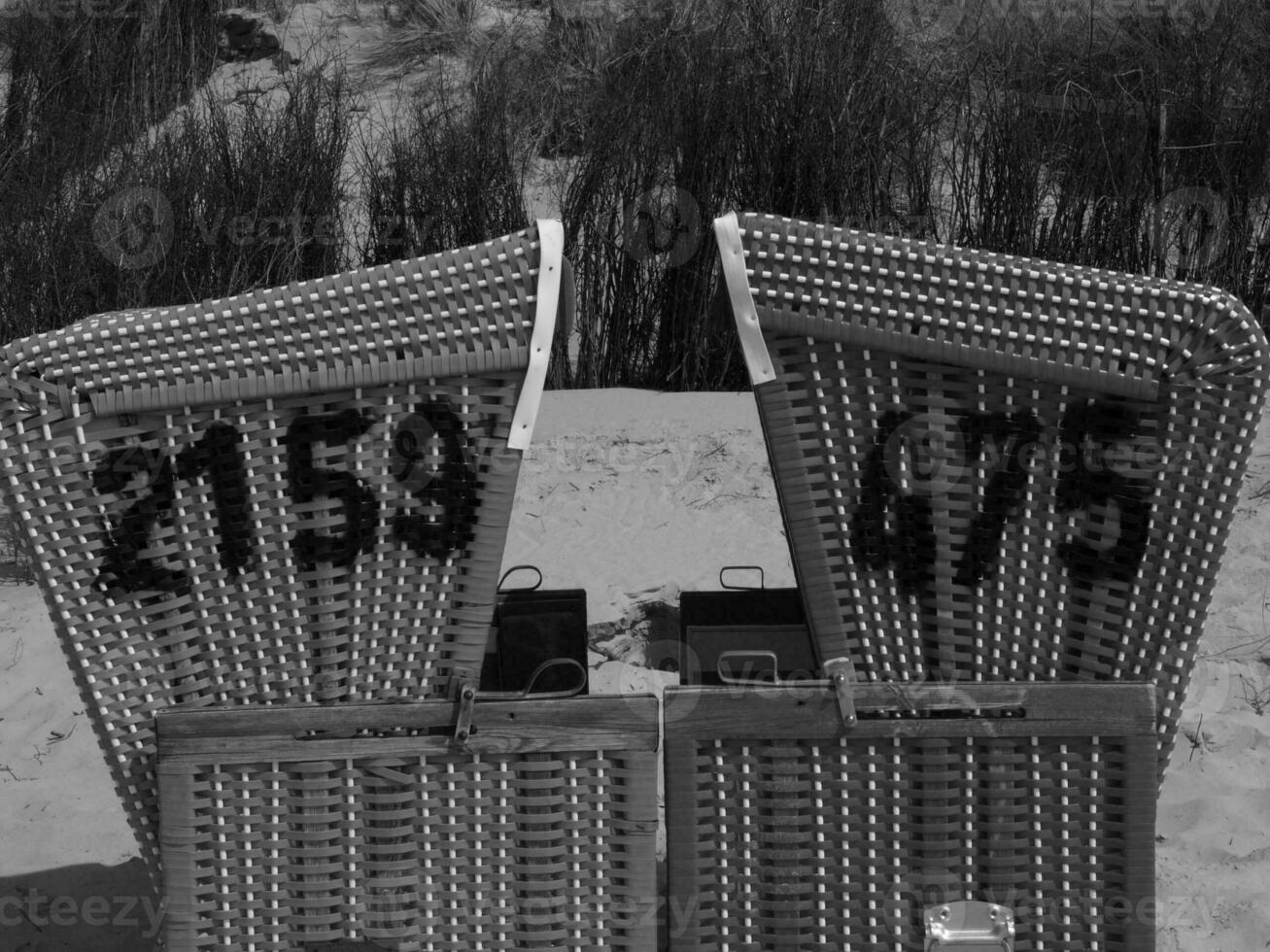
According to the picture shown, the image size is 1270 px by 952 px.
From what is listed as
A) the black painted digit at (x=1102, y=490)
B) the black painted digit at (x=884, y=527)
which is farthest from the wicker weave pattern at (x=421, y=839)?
the black painted digit at (x=1102, y=490)

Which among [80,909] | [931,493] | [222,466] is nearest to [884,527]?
[931,493]

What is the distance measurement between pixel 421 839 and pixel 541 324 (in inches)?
27.2

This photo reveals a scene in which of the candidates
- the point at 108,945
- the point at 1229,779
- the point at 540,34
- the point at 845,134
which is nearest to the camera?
the point at 108,945

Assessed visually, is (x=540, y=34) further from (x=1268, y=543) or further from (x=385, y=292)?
(x=385, y=292)

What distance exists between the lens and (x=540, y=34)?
370 inches

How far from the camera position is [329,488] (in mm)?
1703

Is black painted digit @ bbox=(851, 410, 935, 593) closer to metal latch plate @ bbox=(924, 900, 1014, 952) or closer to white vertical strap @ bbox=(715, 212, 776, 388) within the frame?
white vertical strap @ bbox=(715, 212, 776, 388)

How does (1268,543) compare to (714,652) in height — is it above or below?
below

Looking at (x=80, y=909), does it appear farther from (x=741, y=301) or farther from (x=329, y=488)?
(x=741, y=301)

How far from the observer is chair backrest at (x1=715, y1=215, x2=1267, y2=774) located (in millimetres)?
1652

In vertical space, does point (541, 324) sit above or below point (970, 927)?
above

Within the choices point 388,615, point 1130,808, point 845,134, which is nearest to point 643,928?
point 388,615

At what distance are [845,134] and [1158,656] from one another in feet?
12.6

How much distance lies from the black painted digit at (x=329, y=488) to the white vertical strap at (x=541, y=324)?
0.19 m
